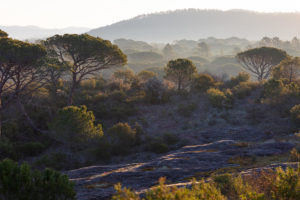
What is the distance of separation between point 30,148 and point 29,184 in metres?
18.2

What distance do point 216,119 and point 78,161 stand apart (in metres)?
17.4

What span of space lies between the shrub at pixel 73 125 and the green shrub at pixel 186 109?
14549 millimetres

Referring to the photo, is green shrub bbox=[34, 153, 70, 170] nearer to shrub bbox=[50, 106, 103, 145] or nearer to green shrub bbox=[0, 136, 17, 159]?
shrub bbox=[50, 106, 103, 145]

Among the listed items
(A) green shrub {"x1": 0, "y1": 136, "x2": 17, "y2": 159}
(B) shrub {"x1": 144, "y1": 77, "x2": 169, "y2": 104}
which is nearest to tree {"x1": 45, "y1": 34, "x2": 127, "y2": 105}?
(B) shrub {"x1": 144, "y1": 77, "x2": 169, "y2": 104}

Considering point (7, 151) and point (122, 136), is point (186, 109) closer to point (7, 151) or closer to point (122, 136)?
point (122, 136)

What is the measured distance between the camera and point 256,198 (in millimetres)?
5262

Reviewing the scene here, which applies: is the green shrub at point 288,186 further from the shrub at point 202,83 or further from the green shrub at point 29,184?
the shrub at point 202,83

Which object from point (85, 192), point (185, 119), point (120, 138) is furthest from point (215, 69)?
point (85, 192)

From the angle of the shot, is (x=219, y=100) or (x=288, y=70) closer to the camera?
(x=219, y=100)

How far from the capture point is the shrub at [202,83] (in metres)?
38.2

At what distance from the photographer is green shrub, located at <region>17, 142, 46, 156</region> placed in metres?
23.0

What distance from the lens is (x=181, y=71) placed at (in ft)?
126

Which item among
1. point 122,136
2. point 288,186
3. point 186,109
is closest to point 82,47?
point 122,136

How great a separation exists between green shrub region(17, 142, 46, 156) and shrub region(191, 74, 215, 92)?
24.7 m
